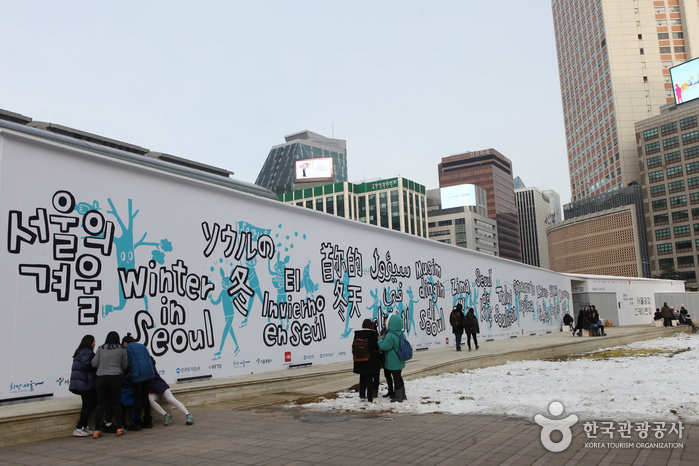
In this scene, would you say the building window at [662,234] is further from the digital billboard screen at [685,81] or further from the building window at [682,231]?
the digital billboard screen at [685,81]

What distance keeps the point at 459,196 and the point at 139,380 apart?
478ft

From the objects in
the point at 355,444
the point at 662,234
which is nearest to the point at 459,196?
the point at 662,234

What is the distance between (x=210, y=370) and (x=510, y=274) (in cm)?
2152

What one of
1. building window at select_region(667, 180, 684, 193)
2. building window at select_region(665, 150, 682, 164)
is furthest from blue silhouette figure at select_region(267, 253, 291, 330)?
building window at select_region(665, 150, 682, 164)

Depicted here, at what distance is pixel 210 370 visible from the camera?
38.0 ft

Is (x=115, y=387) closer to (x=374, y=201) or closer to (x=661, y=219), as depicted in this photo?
(x=661, y=219)

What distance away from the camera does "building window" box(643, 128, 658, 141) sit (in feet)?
319

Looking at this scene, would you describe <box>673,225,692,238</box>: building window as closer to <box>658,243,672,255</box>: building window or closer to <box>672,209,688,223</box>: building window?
<box>672,209,688,223</box>: building window

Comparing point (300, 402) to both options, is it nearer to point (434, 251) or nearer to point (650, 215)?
point (434, 251)

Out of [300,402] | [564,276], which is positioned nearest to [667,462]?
[300,402]

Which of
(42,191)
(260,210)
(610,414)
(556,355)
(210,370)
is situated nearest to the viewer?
(610,414)

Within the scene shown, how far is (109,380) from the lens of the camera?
23.5 feet

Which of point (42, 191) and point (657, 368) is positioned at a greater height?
point (42, 191)

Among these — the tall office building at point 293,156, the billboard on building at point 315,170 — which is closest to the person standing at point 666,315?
the billboard on building at point 315,170
